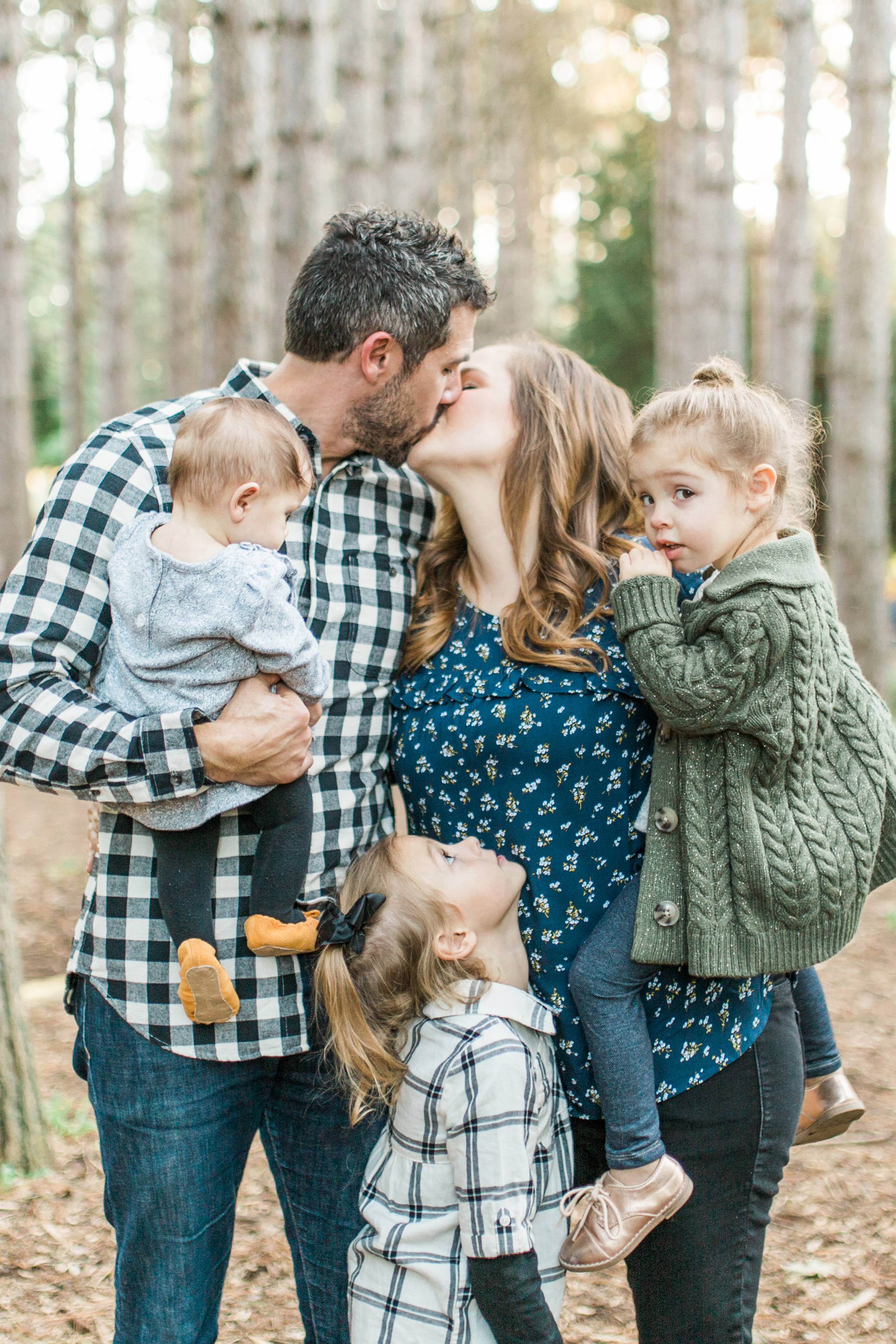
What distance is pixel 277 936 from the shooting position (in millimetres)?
1878

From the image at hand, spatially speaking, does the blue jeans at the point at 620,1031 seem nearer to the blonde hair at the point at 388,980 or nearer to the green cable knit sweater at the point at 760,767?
the green cable knit sweater at the point at 760,767

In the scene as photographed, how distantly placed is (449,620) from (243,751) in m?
0.65

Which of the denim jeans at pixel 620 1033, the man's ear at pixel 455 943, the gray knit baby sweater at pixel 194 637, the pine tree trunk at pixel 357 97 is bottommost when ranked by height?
the denim jeans at pixel 620 1033

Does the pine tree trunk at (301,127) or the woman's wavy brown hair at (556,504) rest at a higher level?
the pine tree trunk at (301,127)

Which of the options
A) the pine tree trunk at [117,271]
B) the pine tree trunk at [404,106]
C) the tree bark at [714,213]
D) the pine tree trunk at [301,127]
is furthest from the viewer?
the pine tree trunk at [117,271]

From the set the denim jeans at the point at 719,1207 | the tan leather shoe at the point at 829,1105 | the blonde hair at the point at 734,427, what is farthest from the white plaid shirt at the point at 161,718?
the tan leather shoe at the point at 829,1105

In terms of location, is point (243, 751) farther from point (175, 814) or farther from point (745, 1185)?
point (745, 1185)

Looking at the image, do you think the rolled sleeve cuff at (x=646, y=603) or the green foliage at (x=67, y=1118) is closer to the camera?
the rolled sleeve cuff at (x=646, y=603)

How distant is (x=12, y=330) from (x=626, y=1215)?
387 inches

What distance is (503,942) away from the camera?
2023 millimetres

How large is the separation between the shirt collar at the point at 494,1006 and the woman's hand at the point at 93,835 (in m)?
0.71

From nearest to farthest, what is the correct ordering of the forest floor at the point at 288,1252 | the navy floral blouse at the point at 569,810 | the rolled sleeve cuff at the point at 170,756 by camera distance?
the rolled sleeve cuff at the point at 170,756
the navy floral blouse at the point at 569,810
the forest floor at the point at 288,1252

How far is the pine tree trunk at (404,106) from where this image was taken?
946cm

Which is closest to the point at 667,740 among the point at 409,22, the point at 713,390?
the point at 713,390
